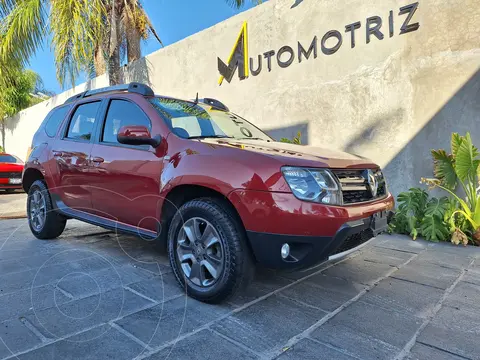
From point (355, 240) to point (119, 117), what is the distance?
250 cm

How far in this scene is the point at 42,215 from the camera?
4.38m

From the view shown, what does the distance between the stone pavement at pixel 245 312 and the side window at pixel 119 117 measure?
1.31 m

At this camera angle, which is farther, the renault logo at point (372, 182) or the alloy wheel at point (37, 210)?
the alloy wheel at point (37, 210)

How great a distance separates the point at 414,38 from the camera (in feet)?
16.4

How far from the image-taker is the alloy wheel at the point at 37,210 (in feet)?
14.3

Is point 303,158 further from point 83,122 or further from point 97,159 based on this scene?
point 83,122

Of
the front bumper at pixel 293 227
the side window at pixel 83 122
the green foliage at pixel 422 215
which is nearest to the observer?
the front bumper at pixel 293 227

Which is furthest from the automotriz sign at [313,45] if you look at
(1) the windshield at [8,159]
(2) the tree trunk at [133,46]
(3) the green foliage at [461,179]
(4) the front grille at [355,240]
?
(1) the windshield at [8,159]

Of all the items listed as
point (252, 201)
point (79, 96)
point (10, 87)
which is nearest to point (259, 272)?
point (252, 201)

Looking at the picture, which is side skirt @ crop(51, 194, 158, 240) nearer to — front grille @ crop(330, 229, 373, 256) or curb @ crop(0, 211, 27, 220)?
front grille @ crop(330, 229, 373, 256)

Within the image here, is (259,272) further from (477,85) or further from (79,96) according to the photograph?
(477,85)

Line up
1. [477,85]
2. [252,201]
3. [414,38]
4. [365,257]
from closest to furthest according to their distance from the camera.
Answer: [252,201] < [365,257] < [477,85] < [414,38]

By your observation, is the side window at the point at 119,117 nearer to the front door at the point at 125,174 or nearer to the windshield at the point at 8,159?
the front door at the point at 125,174

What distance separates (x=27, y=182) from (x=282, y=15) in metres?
5.16
